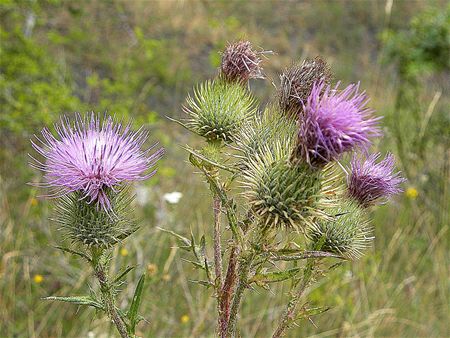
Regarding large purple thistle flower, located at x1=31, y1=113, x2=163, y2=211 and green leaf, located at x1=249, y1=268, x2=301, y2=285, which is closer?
green leaf, located at x1=249, y1=268, x2=301, y2=285

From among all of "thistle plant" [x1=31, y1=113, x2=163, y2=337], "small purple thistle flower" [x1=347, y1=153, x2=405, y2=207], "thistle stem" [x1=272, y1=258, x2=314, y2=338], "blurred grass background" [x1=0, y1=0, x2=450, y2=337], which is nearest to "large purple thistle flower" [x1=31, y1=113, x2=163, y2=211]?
"thistle plant" [x1=31, y1=113, x2=163, y2=337]

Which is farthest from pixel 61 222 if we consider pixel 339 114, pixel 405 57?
pixel 405 57

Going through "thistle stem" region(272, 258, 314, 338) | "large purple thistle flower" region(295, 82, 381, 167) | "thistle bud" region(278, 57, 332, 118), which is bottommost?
"thistle stem" region(272, 258, 314, 338)

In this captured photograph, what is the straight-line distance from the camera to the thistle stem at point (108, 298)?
6.40ft

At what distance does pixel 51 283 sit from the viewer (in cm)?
455

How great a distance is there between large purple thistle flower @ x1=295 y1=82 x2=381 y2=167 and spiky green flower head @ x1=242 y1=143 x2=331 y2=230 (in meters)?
0.08

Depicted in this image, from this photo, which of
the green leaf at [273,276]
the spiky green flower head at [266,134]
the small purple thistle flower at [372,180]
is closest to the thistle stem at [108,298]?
the green leaf at [273,276]

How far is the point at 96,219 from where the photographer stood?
2.15 metres

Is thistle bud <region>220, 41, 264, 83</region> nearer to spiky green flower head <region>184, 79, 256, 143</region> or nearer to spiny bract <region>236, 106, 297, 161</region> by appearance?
spiky green flower head <region>184, 79, 256, 143</region>

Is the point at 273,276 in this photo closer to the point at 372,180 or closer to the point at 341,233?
the point at 341,233

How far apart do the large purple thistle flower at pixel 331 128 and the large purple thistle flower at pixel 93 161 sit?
59 centimetres

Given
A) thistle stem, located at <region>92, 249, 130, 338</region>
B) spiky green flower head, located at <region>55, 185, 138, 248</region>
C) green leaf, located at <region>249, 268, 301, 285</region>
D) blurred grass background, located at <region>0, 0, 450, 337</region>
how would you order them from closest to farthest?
green leaf, located at <region>249, 268, 301, 285</region>, thistle stem, located at <region>92, 249, 130, 338</region>, spiky green flower head, located at <region>55, 185, 138, 248</region>, blurred grass background, located at <region>0, 0, 450, 337</region>

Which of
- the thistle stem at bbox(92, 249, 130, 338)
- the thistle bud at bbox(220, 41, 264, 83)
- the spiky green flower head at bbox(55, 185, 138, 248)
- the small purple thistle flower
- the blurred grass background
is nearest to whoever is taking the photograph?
the thistle stem at bbox(92, 249, 130, 338)

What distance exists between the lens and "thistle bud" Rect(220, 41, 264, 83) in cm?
252
